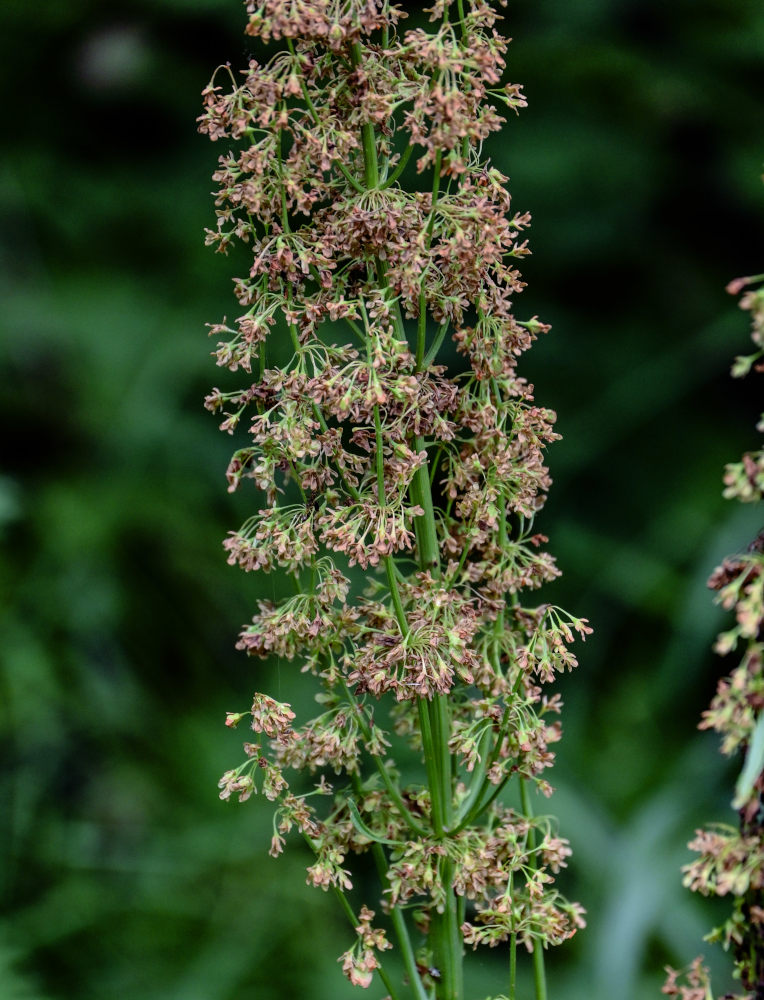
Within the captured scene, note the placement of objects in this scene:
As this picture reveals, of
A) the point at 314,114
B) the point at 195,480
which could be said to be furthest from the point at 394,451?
the point at 195,480

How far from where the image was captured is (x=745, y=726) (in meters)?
0.76

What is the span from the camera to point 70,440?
3.34 m

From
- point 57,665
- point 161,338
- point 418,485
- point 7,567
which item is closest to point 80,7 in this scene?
point 161,338

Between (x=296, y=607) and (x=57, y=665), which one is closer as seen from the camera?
(x=296, y=607)

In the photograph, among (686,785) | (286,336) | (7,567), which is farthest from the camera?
(7,567)

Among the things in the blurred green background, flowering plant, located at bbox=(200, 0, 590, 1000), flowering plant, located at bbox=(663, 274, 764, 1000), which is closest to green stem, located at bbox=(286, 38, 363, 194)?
flowering plant, located at bbox=(200, 0, 590, 1000)

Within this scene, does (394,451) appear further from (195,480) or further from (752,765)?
(195,480)

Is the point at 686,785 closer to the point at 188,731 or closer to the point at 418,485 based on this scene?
the point at 188,731

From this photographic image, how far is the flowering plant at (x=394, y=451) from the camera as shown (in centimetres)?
98

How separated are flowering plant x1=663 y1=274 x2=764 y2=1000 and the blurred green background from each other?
69.2 inches

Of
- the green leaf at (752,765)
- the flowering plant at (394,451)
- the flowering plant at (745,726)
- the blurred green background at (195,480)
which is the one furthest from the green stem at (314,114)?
the blurred green background at (195,480)

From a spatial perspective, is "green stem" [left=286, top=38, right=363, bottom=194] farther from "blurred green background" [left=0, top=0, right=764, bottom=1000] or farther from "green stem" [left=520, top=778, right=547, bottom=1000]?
→ "blurred green background" [left=0, top=0, right=764, bottom=1000]

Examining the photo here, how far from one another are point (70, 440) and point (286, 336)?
33.1 inches

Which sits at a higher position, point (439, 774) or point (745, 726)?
point (439, 774)
